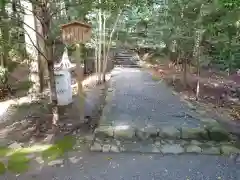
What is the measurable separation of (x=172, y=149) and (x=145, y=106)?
1931 mm

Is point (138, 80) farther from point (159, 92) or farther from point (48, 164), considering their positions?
point (48, 164)

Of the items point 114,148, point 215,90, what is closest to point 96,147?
point 114,148

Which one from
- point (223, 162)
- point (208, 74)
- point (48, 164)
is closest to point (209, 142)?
point (223, 162)

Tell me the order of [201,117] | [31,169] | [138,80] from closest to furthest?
[31,169] < [201,117] < [138,80]

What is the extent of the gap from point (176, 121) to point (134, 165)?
1644mm

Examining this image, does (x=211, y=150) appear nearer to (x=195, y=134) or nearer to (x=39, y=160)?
(x=195, y=134)

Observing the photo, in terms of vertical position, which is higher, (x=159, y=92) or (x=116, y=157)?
(x=159, y=92)

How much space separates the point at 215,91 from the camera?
340 inches

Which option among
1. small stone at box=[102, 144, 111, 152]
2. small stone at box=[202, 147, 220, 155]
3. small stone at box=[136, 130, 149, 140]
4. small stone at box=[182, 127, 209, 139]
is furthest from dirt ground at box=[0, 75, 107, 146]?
small stone at box=[202, 147, 220, 155]

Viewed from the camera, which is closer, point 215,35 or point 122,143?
point 122,143

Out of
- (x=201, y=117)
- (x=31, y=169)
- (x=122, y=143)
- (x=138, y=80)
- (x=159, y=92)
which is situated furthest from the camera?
(x=138, y=80)

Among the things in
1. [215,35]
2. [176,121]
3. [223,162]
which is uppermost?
[215,35]

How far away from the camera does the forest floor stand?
643 centimetres

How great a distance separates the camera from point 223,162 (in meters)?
3.88
